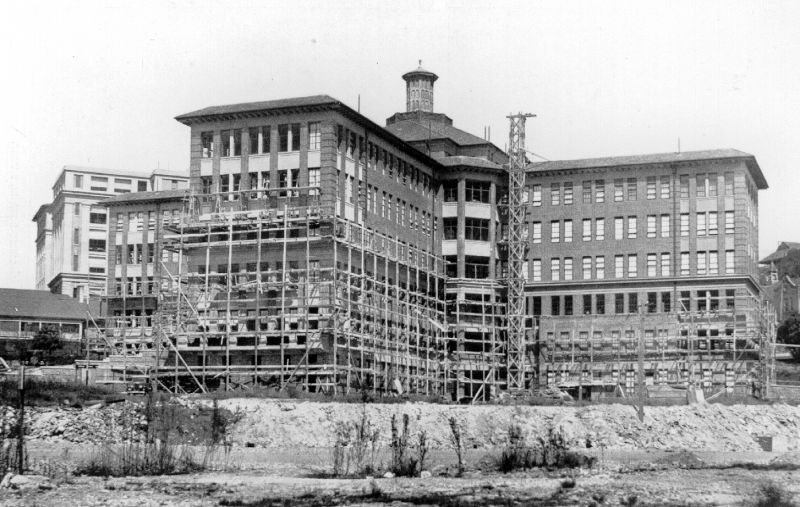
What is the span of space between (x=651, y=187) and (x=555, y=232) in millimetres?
8081

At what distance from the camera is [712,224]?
87688 millimetres

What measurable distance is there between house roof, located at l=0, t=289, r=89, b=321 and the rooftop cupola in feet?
131

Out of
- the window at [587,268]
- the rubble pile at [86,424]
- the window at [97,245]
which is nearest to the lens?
the rubble pile at [86,424]

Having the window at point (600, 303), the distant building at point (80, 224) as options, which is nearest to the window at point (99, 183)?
the distant building at point (80, 224)

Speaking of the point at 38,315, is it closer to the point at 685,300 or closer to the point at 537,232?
the point at 537,232

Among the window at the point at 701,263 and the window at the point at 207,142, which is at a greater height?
the window at the point at 207,142

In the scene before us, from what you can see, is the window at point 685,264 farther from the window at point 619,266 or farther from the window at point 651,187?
the window at point 651,187

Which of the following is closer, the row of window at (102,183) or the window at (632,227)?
the window at (632,227)

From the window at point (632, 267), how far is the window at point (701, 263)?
181 inches

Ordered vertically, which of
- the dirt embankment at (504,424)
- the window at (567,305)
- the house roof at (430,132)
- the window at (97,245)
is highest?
the house roof at (430,132)

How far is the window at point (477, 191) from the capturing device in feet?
296

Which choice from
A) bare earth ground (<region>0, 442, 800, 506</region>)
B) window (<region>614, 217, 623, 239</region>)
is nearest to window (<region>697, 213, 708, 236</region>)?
window (<region>614, 217, 623, 239</region>)

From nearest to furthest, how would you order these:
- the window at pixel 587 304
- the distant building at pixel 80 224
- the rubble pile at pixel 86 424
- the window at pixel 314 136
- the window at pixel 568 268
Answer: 1. the rubble pile at pixel 86 424
2. the window at pixel 314 136
3. the window at pixel 587 304
4. the window at pixel 568 268
5. the distant building at pixel 80 224

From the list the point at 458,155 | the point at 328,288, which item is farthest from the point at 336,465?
the point at 458,155
